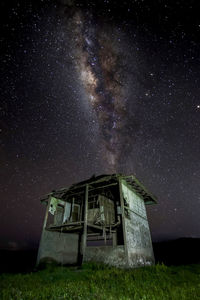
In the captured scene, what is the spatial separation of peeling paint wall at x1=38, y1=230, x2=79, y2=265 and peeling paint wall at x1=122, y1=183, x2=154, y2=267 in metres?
7.43

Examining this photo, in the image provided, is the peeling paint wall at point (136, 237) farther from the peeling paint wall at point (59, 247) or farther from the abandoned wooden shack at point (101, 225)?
the peeling paint wall at point (59, 247)

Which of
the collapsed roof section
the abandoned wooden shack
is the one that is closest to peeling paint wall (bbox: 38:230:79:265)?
the abandoned wooden shack

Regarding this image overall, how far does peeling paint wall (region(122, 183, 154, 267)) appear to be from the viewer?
37.3 ft

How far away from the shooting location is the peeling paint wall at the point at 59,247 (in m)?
13.5

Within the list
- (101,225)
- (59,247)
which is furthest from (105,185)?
(59,247)

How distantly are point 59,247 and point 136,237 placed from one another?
7.70 meters

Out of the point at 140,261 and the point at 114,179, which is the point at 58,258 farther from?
the point at 114,179

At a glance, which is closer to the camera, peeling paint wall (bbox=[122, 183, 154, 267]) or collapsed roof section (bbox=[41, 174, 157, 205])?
peeling paint wall (bbox=[122, 183, 154, 267])

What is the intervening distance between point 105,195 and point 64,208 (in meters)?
5.05

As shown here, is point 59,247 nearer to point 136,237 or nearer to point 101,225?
point 101,225

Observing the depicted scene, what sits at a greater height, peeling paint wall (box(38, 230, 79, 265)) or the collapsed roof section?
the collapsed roof section

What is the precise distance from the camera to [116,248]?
10852 millimetres

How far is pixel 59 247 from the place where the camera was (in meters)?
14.9

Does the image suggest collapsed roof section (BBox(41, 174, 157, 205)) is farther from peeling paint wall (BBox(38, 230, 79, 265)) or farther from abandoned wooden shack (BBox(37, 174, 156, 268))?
peeling paint wall (BBox(38, 230, 79, 265))
